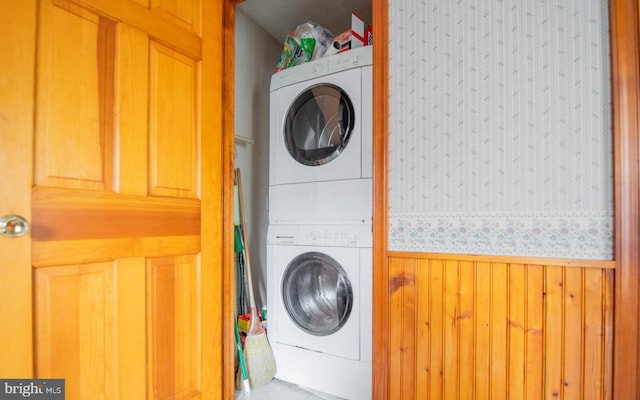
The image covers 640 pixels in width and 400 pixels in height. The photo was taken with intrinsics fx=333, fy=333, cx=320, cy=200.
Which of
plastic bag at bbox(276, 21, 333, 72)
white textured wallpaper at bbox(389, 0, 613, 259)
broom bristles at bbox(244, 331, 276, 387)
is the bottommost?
broom bristles at bbox(244, 331, 276, 387)

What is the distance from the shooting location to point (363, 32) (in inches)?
79.1

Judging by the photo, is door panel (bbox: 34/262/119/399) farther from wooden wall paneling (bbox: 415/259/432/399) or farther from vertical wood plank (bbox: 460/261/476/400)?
vertical wood plank (bbox: 460/261/476/400)

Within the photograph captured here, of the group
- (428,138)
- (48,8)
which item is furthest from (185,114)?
(428,138)

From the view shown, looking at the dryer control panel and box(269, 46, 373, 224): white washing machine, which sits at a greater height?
box(269, 46, 373, 224): white washing machine

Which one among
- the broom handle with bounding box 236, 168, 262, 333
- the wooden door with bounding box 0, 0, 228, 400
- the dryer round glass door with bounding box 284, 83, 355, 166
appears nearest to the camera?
the wooden door with bounding box 0, 0, 228, 400

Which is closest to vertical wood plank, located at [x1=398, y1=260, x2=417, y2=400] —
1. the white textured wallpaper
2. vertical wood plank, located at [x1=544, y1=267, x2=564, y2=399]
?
the white textured wallpaper

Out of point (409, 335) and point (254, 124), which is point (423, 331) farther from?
point (254, 124)

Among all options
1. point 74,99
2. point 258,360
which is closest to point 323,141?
point 74,99

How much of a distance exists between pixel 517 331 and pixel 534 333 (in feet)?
0.15

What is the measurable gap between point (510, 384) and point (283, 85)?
1.86 meters

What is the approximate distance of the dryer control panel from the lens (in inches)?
68.8

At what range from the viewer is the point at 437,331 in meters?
1.15

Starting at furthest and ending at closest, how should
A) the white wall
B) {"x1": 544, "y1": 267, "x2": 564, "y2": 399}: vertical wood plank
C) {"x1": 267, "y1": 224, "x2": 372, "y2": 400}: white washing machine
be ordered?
the white wall, {"x1": 267, "y1": 224, "x2": 372, "y2": 400}: white washing machine, {"x1": 544, "y1": 267, "x2": 564, "y2": 399}: vertical wood plank

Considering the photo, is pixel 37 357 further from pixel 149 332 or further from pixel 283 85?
pixel 283 85
